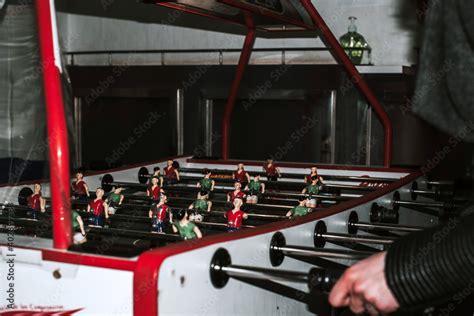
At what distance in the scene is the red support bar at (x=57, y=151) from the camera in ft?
4.42

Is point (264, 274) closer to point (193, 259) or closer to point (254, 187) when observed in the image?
point (193, 259)

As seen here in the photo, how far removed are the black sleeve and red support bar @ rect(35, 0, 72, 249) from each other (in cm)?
71

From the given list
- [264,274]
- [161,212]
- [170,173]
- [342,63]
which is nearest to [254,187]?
[170,173]

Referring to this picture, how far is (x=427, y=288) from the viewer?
101 cm

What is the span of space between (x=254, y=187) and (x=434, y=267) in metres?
1.57

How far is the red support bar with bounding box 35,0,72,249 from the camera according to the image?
4.42ft

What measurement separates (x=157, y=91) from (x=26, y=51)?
145 cm

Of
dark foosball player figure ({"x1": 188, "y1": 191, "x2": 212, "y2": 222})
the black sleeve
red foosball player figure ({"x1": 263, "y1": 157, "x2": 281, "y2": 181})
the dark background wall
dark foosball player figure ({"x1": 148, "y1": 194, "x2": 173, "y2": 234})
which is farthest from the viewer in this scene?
the dark background wall

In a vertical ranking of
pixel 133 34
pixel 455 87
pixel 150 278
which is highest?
pixel 133 34

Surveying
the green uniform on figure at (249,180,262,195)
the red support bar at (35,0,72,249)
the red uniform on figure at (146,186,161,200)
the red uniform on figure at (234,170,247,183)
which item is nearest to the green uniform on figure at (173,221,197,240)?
the red support bar at (35,0,72,249)

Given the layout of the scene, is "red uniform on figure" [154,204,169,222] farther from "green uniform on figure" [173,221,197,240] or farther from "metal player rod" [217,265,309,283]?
"metal player rod" [217,265,309,283]

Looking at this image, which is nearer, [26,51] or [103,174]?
[103,174]

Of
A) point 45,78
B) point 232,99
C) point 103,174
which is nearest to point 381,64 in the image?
point 232,99

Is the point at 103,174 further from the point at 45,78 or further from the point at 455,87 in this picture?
the point at 455,87
